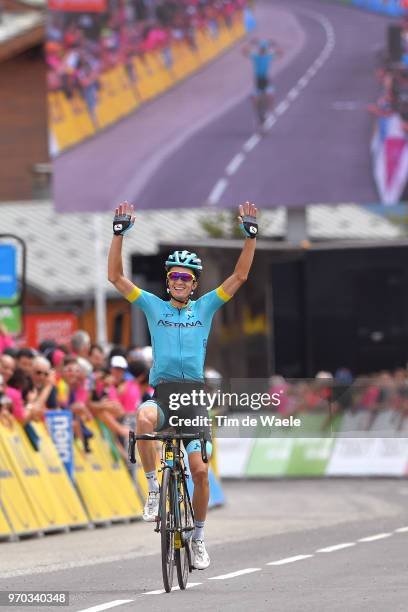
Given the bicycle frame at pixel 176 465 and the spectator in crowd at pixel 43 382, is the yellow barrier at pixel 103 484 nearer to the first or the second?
the spectator in crowd at pixel 43 382

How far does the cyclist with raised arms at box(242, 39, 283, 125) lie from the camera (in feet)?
107

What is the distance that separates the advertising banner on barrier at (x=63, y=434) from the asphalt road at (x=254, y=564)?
31.5 inches

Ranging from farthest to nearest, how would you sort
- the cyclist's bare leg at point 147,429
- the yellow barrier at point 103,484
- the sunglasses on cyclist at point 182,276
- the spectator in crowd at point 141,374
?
the spectator in crowd at point 141,374
the yellow barrier at point 103,484
the sunglasses on cyclist at point 182,276
the cyclist's bare leg at point 147,429

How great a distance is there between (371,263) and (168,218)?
20.9 meters

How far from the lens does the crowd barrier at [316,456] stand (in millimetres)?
30641

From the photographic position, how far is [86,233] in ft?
171

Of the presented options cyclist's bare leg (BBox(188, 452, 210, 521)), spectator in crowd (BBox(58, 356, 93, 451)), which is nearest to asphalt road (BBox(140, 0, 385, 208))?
spectator in crowd (BBox(58, 356, 93, 451))

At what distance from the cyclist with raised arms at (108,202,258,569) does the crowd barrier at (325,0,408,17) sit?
20251 mm

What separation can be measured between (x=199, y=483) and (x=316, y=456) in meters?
18.8

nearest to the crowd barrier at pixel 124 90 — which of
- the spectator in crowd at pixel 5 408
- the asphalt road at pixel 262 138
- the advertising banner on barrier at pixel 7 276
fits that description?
the asphalt road at pixel 262 138

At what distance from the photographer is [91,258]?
5025 cm

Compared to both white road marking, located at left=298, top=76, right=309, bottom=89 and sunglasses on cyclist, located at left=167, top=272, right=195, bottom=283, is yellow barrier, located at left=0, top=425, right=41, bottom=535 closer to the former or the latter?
sunglasses on cyclist, located at left=167, top=272, right=195, bottom=283

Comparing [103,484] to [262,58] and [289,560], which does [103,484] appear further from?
[262,58]

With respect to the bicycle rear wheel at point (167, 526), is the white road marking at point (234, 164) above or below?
above
